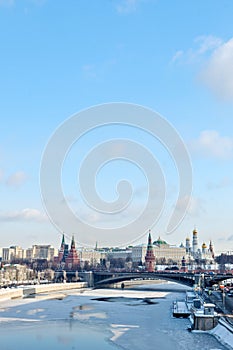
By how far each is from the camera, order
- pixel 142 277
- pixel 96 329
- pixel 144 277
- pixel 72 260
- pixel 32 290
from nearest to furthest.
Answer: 1. pixel 96 329
2. pixel 32 290
3. pixel 144 277
4. pixel 142 277
5. pixel 72 260

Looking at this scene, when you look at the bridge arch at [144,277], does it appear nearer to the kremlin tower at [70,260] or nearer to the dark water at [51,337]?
the kremlin tower at [70,260]

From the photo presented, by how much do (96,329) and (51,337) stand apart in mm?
2838

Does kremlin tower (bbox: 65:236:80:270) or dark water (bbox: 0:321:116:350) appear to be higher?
kremlin tower (bbox: 65:236:80:270)

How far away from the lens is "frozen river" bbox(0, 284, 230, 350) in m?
18.5

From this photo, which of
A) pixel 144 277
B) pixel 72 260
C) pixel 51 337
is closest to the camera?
pixel 51 337

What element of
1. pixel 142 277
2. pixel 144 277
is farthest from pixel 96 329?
pixel 142 277

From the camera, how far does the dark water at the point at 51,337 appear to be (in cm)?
1816

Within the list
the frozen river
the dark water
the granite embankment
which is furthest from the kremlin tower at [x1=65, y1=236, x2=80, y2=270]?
the dark water

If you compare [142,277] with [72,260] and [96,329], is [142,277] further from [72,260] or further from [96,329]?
[72,260]

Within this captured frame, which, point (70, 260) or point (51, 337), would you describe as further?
point (70, 260)

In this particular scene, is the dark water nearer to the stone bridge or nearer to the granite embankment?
the granite embankment

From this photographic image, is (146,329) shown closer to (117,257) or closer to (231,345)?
(231,345)

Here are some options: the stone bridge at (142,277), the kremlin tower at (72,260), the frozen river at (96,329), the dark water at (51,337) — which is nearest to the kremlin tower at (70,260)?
the kremlin tower at (72,260)

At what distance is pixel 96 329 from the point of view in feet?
72.8
